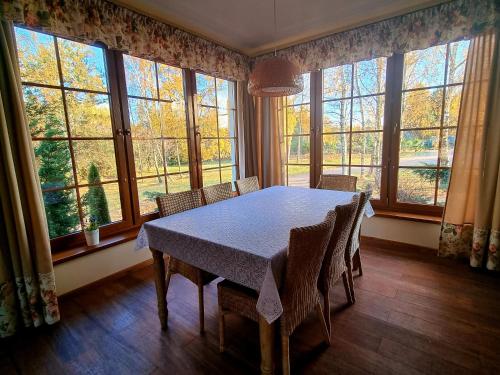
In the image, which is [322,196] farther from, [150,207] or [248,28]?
[248,28]

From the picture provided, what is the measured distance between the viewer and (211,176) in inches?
137

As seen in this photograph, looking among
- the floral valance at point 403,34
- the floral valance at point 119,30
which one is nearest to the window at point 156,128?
the floral valance at point 119,30

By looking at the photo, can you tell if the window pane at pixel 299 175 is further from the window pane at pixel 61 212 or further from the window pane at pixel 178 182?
the window pane at pixel 61 212

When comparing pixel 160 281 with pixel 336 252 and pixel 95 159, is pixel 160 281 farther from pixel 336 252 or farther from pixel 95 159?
pixel 95 159

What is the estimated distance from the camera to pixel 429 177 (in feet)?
9.18

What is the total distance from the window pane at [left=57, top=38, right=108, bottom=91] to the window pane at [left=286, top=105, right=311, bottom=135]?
2301 mm

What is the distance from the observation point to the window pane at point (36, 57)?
189 centimetres

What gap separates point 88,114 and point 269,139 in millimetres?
2294

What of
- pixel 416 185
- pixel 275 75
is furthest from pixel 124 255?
pixel 416 185

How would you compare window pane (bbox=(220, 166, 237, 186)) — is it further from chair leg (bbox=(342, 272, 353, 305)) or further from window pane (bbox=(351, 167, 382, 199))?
chair leg (bbox=(342, 272, 353, 305))

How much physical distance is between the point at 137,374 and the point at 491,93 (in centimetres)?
339

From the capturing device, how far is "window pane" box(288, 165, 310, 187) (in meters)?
3.60

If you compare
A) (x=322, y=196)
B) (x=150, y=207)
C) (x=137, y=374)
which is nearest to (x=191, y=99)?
(x=150, y=207)

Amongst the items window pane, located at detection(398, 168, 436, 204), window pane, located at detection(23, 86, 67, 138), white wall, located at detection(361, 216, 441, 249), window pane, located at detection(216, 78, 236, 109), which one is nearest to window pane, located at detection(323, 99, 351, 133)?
window pane, located at detection(398, 168, 436, 204)
